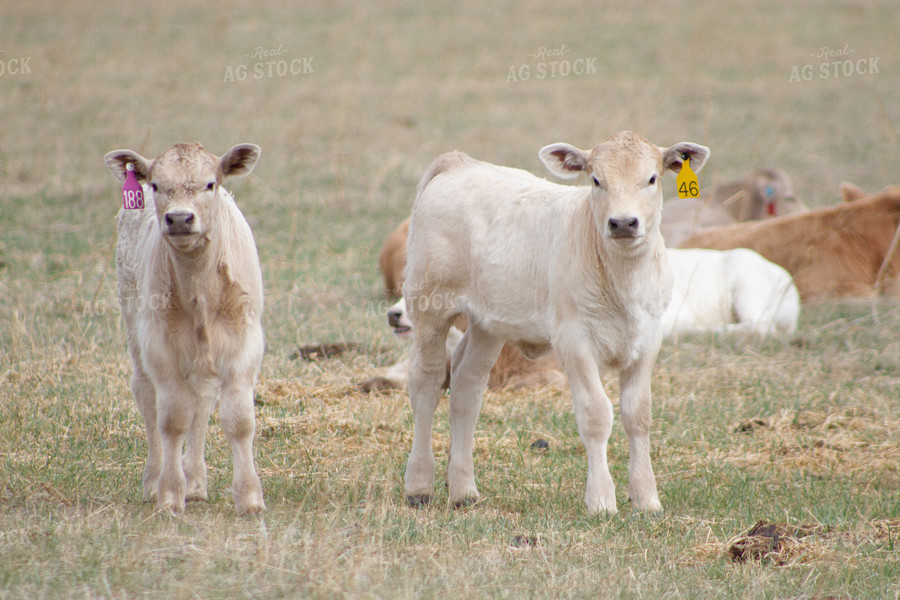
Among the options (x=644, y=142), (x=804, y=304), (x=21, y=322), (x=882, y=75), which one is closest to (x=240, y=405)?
(x=644, y=142)

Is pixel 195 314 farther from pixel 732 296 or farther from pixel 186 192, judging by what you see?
pixel 732 296

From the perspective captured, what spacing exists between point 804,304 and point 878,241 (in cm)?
112

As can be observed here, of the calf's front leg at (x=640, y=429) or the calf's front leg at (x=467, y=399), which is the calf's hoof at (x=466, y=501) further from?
the calf's front leg at (x=640, y=429)

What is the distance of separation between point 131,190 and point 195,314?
0.80 meters

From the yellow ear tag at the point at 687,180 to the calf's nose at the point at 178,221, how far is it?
247cm

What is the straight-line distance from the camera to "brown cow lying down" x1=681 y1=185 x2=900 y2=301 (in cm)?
1059

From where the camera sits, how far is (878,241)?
10.8 metres

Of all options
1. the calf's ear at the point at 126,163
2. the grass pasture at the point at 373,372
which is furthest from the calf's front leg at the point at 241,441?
the calf's ear at the point at 126,163

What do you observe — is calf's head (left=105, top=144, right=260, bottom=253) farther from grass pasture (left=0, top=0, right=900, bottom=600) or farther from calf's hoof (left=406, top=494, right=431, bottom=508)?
calf's hoof (left=406, top=494, right=431, bottom=508)

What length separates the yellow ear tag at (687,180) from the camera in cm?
546

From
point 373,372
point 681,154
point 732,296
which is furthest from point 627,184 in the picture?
point 732,296

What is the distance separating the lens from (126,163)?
526 cm

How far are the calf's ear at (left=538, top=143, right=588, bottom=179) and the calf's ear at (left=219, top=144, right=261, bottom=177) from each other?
57.6 inches

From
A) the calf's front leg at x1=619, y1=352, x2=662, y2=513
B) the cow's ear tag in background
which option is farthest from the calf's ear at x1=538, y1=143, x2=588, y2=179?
the cow's ear tag in background
